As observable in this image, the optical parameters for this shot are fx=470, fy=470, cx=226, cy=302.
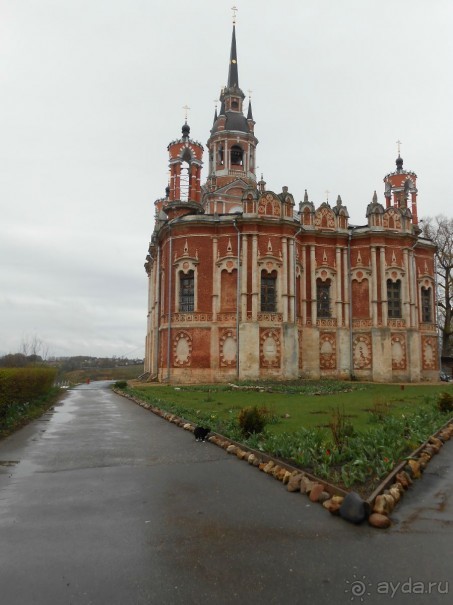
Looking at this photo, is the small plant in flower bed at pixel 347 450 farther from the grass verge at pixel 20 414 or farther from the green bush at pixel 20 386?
the green bush at pixel 20 386

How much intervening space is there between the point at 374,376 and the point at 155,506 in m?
30.9

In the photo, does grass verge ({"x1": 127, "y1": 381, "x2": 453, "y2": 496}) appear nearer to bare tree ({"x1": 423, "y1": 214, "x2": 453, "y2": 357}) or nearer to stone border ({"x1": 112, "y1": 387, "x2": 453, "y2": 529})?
stone border ({"x1": 112, "y1": 387, "x2": 453, "y2": 529})

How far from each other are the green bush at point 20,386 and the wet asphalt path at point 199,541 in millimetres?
5268

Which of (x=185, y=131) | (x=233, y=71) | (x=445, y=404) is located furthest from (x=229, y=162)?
(x=445, y=404)

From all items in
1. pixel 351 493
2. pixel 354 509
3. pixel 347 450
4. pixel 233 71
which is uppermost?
pixel 233 71

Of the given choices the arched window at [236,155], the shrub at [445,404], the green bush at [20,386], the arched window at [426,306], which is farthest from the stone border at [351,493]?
the arched window at [236,155]

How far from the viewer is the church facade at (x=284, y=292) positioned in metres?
32.3

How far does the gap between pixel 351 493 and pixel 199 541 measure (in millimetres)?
2111

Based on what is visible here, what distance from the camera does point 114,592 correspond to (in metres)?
4.19

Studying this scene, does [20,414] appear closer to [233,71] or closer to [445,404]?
[445,404]

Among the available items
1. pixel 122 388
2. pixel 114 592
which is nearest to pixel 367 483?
pixel 114 592

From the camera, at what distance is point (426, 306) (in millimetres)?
39844

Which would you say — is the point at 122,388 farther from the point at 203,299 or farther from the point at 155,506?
the point at 155,506

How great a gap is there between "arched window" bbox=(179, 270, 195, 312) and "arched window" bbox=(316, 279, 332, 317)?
9892 millimetres
